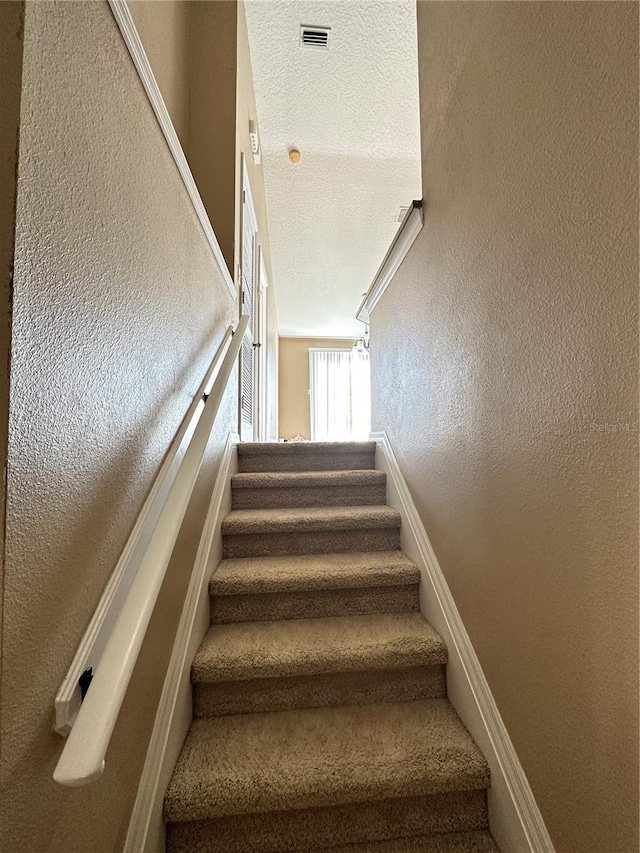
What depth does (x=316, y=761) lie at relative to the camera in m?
0.96

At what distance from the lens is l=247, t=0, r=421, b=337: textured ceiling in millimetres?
2422

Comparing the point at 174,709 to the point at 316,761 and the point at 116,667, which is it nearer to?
the point at 316,761

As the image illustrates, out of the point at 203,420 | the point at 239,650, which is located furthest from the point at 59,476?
the point at 239,650

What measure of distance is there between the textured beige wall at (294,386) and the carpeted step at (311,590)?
220 inches

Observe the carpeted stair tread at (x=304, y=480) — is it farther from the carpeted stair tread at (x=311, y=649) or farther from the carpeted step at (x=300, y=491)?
the carpeted stair tread at (x=311, y=649)

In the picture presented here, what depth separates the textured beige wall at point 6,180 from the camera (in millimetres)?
451

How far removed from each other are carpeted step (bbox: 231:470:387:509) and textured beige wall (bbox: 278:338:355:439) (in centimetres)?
511

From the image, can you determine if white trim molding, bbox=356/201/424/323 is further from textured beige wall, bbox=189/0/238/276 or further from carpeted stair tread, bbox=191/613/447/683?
carpeted stair tread, bbox=191/613/447/683

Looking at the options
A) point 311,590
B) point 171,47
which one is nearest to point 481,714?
point 311,590

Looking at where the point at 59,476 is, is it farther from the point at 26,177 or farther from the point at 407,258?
the point at 407,258

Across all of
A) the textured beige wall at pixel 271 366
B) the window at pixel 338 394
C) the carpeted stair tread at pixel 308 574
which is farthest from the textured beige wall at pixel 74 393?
the window at pixel 338 394

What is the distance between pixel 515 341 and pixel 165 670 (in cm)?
123

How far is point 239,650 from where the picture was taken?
1.17 metres

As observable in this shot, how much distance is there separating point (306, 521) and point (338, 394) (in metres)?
5.67
